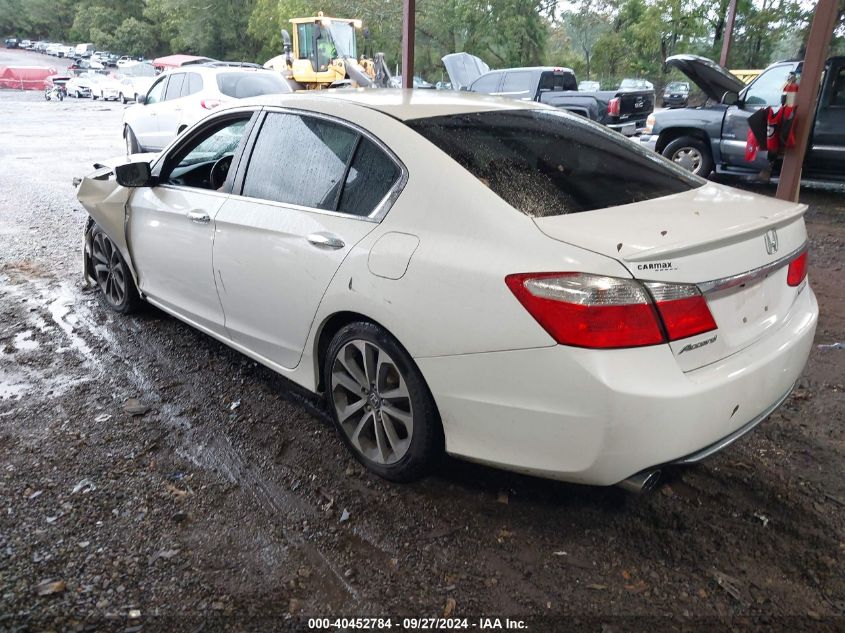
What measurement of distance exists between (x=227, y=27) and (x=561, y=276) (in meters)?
55.7

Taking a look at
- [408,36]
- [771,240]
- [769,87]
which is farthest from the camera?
[769,87]

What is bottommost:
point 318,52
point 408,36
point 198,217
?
point 198,217

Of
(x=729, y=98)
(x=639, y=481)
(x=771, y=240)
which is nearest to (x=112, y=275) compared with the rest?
(x=639, y=481)

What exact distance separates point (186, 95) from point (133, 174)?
31.0ft

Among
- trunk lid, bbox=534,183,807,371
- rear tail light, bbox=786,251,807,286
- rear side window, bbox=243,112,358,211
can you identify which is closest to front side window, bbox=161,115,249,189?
rear side window, bbox=243,112,358,211

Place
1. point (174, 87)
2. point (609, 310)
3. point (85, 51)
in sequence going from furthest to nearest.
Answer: point (85, 51)
point (174, 87)
point (609, 310)

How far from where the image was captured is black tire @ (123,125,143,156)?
43.9ft

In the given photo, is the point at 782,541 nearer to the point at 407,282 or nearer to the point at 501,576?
the point at 501,576

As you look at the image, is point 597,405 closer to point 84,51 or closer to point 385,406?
point 385,406

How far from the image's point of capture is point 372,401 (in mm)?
2809

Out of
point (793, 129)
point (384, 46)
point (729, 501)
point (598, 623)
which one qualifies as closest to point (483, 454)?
point (598, 623)

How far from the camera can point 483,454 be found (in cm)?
240

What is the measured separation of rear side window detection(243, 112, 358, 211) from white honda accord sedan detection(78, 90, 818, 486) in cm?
1

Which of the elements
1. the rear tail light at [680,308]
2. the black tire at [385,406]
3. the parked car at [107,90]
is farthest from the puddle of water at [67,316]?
the parked car at [107,90]
